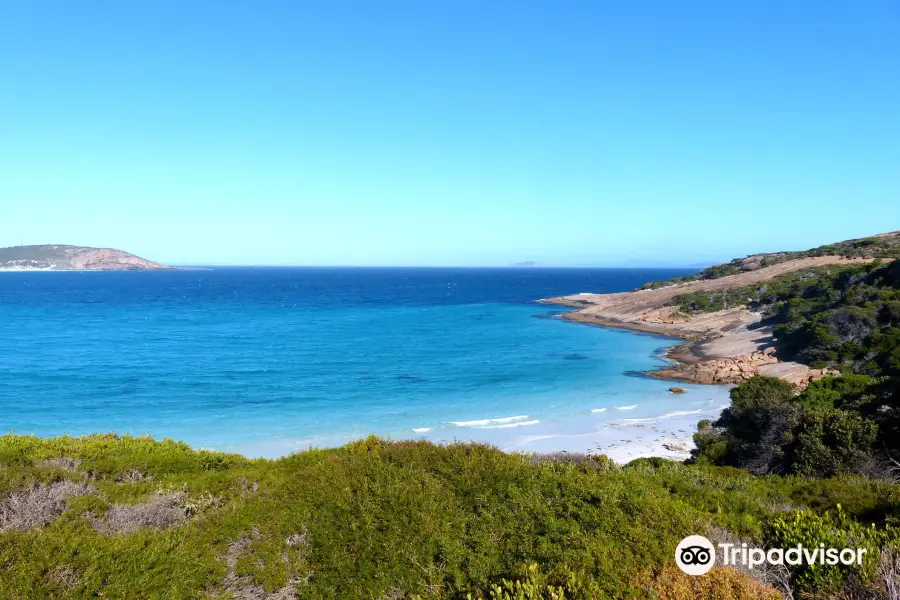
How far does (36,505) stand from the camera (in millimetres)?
7785

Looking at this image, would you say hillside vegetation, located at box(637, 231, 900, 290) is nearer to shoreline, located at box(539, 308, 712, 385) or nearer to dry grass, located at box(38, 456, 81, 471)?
shoreline, located at box(539, 308, 712, 385)

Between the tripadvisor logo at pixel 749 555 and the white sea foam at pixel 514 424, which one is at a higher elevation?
the tripadvisor logo at pixel 749 555

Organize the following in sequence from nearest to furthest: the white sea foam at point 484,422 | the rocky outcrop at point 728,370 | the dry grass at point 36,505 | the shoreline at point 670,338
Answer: the dry grass at point 36,505, the white sea foam at point 484,422, the rocky outcrop at point 728,370, the shoreline at point 670,338

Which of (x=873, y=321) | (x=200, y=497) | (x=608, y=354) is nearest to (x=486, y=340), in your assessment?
(x=608, y=354)

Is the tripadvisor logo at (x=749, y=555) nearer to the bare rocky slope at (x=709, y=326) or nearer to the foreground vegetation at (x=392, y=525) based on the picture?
the foreground vegetation at (x=392, y=525)

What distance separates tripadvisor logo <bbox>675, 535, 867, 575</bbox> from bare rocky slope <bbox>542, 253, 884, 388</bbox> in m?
27.4

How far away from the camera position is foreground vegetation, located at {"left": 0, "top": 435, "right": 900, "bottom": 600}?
18.1 ft

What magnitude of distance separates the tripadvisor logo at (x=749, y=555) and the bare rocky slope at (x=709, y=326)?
2740 centimetres

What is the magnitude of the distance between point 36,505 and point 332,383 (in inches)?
993

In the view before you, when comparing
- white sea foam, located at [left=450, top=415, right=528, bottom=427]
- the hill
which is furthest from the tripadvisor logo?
the hill

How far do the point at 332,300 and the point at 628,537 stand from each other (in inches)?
3777

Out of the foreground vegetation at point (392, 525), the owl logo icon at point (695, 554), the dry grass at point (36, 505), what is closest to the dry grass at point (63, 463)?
the foreground vegetation at point (392, 525)

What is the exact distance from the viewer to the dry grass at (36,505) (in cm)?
737

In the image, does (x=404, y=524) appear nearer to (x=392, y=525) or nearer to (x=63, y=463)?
(x=392, y=525)
